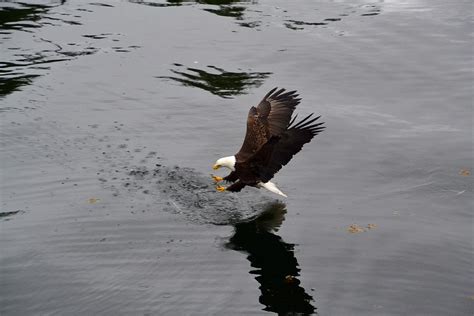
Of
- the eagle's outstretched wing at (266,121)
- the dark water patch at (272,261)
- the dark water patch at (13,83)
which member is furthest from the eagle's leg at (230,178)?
the dark water patch at (13,83)

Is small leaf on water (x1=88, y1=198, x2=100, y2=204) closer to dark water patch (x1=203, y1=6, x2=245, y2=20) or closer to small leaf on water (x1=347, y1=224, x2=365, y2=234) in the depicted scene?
small leaf on water (x1=347, y1=224, x2=365, y2=234)

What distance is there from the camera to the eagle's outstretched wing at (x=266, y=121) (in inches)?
363

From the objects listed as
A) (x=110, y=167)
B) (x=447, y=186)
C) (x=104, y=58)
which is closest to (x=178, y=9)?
(x=104, y=58)

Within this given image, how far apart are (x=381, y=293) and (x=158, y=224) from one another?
2.58m

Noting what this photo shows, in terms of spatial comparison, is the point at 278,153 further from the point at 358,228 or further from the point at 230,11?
the point at 230,11

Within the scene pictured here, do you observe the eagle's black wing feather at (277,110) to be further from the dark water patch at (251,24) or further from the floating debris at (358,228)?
the dark water patch at (251,24)

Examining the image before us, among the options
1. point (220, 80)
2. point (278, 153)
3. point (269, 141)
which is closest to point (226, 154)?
point (278, 153)

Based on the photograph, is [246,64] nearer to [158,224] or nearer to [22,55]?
[22,55]

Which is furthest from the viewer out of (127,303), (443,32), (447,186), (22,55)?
(443,32)

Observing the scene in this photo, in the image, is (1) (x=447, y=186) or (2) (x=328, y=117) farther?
(2) (x=328, y=117)

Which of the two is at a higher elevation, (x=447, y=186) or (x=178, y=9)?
(x=178, y=9)

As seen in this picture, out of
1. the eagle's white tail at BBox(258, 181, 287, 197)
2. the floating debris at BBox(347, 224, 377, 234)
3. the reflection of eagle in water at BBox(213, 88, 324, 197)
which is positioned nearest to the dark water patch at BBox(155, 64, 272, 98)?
the reflection of eagle in water at BBox(213, 88, 324, 197)

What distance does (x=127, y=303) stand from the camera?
7.48 meters

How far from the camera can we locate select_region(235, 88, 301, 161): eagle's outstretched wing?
9.22 metres
